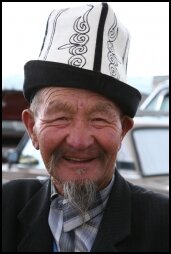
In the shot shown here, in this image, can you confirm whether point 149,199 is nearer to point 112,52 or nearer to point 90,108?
point 90,108

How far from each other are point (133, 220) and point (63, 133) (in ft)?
1.48

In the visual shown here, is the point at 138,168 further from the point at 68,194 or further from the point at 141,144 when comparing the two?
the point at 68,194

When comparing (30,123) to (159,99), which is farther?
(159,99)

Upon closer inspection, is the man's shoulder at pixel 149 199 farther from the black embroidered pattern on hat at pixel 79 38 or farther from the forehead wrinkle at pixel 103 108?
the black embroidered pattern on hat at pixel 79 38

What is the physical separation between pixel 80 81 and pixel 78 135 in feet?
0.72

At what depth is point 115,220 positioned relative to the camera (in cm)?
206

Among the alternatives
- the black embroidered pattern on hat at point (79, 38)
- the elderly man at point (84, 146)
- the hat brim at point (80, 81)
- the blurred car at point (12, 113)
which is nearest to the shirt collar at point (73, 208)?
the elderly man at point (84, 146)

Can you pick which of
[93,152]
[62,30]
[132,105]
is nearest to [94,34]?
[62,30]

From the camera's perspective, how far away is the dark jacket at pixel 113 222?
1979 millimetres

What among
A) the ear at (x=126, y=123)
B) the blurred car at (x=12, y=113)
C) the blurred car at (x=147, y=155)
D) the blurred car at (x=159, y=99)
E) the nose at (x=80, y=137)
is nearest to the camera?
the nose at (x=80, y=137)

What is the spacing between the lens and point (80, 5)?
2.17 metres

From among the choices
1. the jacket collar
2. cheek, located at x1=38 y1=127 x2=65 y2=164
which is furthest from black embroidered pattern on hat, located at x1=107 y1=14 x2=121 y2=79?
the jacket collar

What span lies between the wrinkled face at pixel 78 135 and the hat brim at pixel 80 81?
0.03m

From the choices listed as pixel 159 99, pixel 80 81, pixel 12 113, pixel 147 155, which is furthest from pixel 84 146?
pixel 12 113
